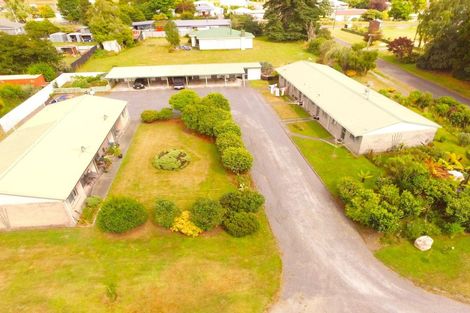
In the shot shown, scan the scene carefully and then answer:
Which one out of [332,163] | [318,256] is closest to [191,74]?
[332,163]

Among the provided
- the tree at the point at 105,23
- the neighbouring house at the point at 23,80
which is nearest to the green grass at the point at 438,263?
the neighbouring house at the point at 23,80

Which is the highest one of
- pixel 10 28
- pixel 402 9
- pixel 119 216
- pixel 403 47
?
pixel 402 9

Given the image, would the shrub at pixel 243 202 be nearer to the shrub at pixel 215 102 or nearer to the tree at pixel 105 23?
the shrub at pixel 215 102

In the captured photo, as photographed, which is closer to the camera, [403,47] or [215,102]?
[215,102]

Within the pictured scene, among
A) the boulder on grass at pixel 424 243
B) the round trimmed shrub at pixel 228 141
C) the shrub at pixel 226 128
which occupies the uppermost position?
the shrub at pixel 226 128

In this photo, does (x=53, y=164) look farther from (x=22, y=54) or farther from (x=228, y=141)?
(x=22, y=54)

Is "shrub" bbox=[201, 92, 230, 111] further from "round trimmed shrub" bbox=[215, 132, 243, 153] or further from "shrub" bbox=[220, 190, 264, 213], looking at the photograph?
"shrub" bbox=[220, 190, 264, 213]
